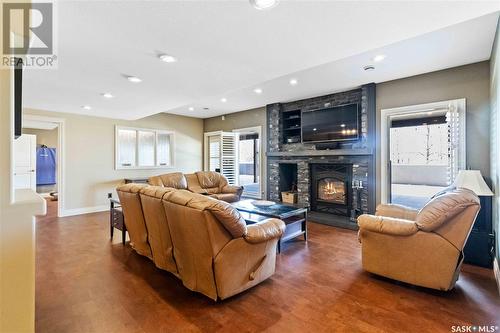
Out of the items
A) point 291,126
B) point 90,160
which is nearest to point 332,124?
point 291,126

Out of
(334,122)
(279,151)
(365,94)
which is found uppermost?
(365,94)

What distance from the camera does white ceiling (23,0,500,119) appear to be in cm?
185

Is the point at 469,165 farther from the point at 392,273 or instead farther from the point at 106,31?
the point at 106,31

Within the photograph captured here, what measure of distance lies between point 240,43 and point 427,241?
259cm

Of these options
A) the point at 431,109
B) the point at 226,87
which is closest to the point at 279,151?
the point at 226,87

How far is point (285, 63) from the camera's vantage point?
286 cm

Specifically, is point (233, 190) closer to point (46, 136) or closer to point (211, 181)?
point (211, 181)

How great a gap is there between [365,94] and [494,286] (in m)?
3.35

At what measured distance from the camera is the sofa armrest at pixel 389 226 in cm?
241

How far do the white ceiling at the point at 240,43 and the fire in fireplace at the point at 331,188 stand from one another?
1.84 metres

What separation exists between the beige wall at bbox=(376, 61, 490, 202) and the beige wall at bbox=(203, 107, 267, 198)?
3395 millimetres

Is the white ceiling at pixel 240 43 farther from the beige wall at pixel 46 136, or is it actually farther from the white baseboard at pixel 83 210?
the beige wall at pixel 46 136

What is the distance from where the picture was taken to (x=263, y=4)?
177 centimetres

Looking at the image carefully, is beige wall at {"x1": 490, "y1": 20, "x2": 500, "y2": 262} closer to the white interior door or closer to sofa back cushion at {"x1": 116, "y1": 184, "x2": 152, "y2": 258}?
sofa back cushion at {"x1": 116, "y1": 184, "x2": 152, "y2": 258}
